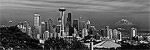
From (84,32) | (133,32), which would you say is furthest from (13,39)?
(84,32)

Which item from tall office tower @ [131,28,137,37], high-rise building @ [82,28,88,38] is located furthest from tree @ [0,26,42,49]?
high-rise building @ [82,28,88,38]

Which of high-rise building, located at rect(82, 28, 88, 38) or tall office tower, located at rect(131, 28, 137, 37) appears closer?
tall office tower, located at rect(131, 28, 137, 37)

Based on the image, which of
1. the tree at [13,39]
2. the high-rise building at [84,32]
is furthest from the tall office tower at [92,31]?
the tree at [13,39]

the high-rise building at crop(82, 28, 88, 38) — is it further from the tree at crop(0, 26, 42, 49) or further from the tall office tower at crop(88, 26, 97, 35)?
the tree at crop(0, 26, 42, 49)

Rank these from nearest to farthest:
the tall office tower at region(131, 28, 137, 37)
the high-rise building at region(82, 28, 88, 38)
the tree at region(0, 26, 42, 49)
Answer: the tree at region(0, 26, 42, 49) → the tall office tower at region(131, 28, 137, 37) → the high-rise building at region(82, 28, 88, 38)

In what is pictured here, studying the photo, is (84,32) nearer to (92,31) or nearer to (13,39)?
(92,31)

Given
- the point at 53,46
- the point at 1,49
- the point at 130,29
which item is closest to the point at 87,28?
the point at 130,29

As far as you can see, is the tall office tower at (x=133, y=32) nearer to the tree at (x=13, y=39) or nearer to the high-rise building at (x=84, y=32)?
the high-rise building at (x=84, y=32)

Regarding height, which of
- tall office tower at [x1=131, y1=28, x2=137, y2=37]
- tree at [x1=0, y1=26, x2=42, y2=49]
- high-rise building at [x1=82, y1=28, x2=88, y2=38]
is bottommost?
high-rise building at [x1=82, y1=28, x2=88, y2=38]

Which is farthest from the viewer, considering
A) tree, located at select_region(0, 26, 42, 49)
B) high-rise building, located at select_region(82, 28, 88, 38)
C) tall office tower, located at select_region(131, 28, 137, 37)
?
high-rise building, located at select_region(82, 28, 88, 38)

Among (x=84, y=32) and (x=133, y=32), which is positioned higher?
(x=133, y=32)

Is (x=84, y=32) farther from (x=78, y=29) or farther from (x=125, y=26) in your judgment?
(x=125, y=26)

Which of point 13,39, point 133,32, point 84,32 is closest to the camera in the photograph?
point 13,39
